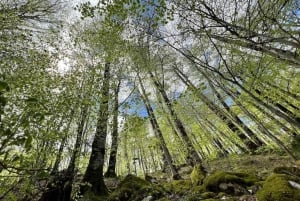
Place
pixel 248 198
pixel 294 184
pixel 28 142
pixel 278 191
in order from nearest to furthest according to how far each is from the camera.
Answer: pixel 28 142, pixel 278 191, pixel 294 184, pixel 248 198

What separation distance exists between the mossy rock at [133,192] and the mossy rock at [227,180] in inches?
61.2

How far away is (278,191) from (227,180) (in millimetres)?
1626

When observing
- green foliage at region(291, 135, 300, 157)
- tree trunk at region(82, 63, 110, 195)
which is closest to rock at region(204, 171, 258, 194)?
green foliage at region(291, 135, 300, 157)

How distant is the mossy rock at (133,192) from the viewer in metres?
6.50

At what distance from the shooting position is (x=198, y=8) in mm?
4180

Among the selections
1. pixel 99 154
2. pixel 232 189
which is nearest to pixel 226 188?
pixel 232 189

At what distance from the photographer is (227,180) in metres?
5.50

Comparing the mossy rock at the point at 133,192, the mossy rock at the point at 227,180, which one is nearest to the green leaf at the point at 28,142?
the mossy rock at the point at 227,180

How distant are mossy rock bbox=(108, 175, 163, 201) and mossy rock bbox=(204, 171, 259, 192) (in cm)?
156

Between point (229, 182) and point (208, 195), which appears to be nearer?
point (208, 195)

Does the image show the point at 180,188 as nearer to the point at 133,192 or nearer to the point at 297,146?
the point at 133,192

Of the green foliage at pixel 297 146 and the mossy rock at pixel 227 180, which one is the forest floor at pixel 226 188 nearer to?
the mossy rock at pixel 227 180

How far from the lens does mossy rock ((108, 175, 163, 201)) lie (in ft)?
21.3

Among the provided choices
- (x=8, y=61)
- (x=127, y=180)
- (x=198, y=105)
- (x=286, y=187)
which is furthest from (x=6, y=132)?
(x=198, y=105)
